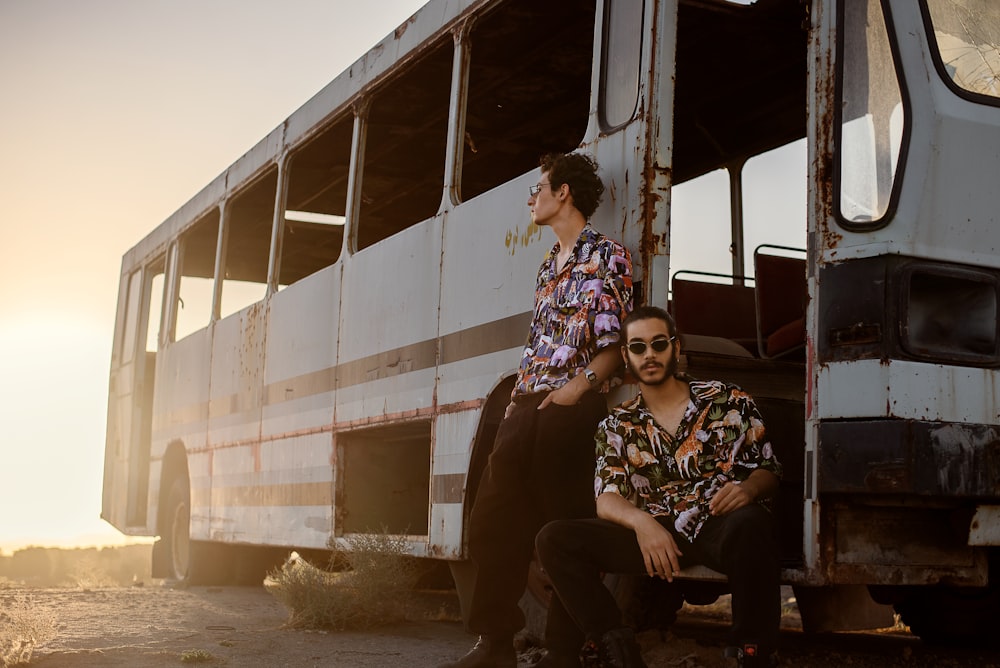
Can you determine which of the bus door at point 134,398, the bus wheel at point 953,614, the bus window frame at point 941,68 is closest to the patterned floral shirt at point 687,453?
the bus window frame at point 941,68

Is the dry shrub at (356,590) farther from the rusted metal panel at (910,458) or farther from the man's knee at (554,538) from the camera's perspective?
the rusted metal panel at (910,458)

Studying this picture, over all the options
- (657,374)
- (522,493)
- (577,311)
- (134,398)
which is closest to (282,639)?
(522,493)

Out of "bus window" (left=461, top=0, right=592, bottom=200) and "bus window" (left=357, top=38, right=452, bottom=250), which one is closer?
"bus window" (left=461, top=0, right=592, bottom=200)

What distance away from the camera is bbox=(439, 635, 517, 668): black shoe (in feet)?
15.3

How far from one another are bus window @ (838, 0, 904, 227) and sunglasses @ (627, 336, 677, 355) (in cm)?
71

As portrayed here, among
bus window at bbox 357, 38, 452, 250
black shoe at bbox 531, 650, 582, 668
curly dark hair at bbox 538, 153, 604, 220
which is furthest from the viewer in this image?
bus window at bbox 357, 38, 452, 250

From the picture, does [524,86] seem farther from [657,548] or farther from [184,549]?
[184,549]

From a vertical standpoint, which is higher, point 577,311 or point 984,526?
point 577,311

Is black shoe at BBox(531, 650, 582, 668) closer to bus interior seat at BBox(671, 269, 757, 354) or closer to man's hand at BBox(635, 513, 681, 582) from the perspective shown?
man's hand at BBox(635, 513, 681, 582)

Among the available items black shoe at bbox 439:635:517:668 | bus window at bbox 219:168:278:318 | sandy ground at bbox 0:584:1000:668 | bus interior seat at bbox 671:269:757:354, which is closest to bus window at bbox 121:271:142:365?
bus window at bbox 219:168:278:318

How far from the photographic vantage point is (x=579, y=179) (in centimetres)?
464

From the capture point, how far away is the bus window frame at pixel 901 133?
400 centimetres

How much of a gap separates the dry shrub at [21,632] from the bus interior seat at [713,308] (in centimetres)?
347

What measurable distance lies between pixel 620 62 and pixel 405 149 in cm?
269
